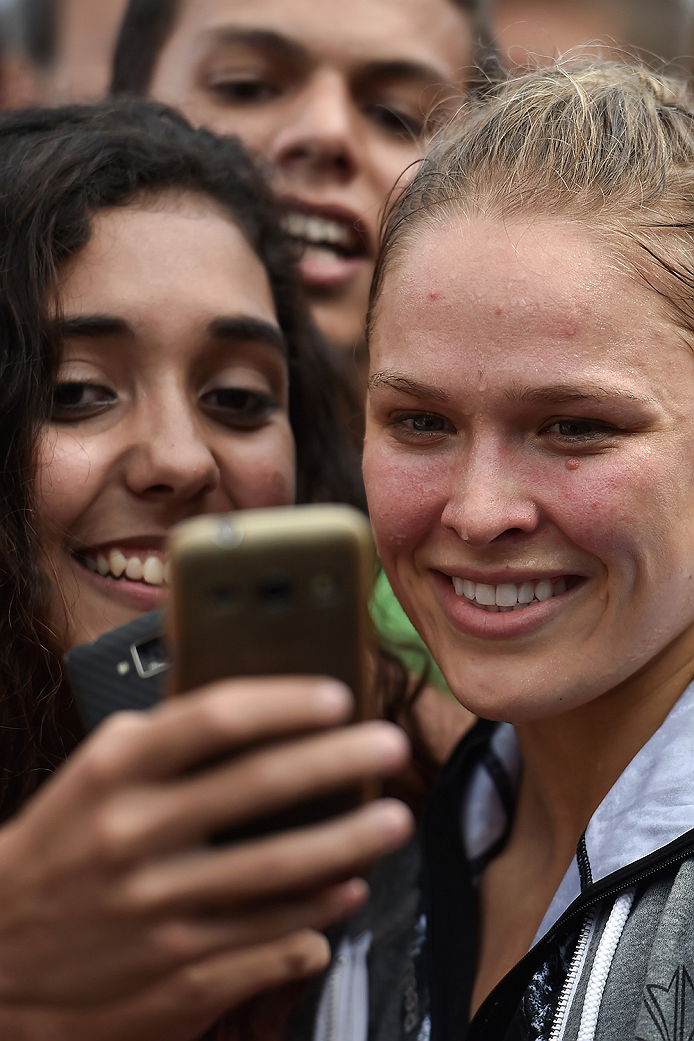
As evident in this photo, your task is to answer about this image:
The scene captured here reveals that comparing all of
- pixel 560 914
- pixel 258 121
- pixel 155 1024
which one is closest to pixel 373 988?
pixel 560 914

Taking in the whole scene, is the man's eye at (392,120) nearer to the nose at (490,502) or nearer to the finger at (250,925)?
the nose at (490,502)

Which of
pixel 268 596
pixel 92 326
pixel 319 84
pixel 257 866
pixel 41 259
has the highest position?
pixel 319 84

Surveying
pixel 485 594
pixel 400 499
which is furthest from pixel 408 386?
pixel 485 594

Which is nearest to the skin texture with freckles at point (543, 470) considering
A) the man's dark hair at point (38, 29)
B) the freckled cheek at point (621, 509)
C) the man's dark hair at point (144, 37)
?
the freckled cheek at point (621, 509)

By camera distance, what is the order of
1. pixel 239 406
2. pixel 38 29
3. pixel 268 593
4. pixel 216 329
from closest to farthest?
pixel 268 593
pixel 216 329
pixel 239 406
pixel 38 29

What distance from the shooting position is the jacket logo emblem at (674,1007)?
1232 millimetres

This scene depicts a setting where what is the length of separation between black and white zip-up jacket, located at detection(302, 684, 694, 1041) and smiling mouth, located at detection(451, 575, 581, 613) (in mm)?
260

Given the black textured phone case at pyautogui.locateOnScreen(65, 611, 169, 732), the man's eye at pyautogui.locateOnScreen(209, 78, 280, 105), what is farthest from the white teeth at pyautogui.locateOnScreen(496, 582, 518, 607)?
the man's eye at pyautogui.locateOnScreen(209, 78, 280, 105)

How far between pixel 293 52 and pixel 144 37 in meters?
0.62

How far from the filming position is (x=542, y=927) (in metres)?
1.56

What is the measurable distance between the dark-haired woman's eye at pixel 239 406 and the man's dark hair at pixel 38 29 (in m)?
3.31

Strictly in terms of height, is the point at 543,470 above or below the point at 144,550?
above

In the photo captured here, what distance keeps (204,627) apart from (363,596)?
5.7 inches

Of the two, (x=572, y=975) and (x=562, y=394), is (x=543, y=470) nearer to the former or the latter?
(x=562, y=394)
